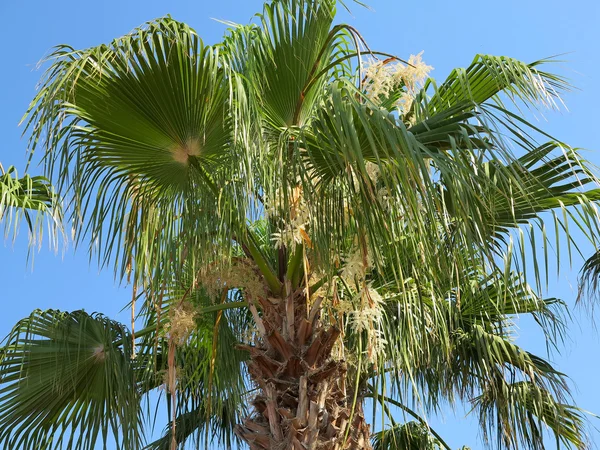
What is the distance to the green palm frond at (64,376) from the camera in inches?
206

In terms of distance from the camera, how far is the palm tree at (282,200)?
4008 mm

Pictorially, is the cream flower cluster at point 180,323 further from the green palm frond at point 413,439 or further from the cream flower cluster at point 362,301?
the green palm frond at point 413,439

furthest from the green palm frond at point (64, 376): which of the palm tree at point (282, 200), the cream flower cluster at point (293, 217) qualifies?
the cream flower cluster at point (293, 217)

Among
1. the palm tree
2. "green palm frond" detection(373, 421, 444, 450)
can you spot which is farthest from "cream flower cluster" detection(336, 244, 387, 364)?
"green palm frond" detection(373, 421, 444, 450)

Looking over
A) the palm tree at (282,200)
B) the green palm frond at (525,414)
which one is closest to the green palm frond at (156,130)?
A: the palm tree at (282,200)

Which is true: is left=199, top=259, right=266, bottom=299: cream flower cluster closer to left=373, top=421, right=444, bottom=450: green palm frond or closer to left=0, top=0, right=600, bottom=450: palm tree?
left=0, top=0, right=600, bottom=450: palm tree

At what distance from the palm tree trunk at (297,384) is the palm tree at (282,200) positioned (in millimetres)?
12

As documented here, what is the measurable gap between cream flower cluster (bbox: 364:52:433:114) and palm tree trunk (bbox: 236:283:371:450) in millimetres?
1275

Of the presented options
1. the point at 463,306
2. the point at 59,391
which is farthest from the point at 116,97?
the point at 463,306

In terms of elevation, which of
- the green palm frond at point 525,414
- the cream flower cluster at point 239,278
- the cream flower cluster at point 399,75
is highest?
the cream flower cluster at point 399,75

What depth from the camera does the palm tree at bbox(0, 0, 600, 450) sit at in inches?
158

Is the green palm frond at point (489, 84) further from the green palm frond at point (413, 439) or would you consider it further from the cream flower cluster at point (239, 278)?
the green palm frond at point (413, 439)

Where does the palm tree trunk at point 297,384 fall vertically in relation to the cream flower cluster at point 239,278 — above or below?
below

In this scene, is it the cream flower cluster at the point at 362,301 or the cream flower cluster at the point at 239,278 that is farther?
the cream flower cluster at the point at 239,278
